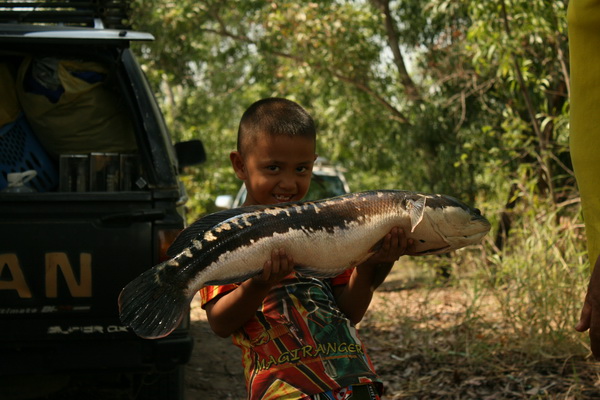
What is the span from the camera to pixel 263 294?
2.24 metres

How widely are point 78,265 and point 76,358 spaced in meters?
0.44

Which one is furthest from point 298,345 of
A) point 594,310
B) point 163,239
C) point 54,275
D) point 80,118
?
point 80,118

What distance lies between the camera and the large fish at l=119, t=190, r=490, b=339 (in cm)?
209

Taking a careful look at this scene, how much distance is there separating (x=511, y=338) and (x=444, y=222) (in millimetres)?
3321

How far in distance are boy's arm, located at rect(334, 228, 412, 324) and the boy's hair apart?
450 mm

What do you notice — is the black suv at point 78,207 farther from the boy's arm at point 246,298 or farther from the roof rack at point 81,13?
the boy's arm at point 246,298

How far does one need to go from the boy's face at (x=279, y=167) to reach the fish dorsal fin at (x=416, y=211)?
399 mm

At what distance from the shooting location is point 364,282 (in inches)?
96.0

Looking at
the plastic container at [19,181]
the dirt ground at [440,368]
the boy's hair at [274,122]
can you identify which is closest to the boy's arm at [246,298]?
the boy's hair at [274,122]

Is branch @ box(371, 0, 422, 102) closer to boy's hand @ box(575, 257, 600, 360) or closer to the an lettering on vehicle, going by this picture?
the an lettering on vehicle

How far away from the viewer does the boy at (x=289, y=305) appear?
2254 mm

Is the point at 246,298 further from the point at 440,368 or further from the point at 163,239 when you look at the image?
the point at 440,368

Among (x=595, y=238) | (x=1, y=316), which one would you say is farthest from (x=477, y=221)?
(x=1, y=316)

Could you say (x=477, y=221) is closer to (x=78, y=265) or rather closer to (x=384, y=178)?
(x=78, y=265)
